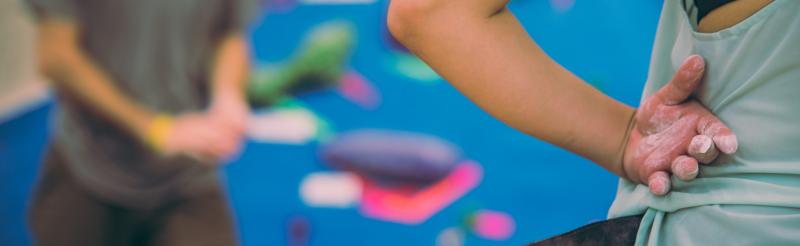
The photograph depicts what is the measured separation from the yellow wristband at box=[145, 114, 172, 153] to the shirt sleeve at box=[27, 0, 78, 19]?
290 millimetres

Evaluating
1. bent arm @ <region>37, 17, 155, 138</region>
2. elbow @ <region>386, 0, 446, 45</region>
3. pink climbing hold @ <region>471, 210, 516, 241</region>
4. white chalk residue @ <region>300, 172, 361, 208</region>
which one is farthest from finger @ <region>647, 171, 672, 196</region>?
bent arm @ <region>37, 17, 155, 138</region>

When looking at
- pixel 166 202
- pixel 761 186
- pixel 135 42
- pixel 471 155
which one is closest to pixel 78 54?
pixel 135 42

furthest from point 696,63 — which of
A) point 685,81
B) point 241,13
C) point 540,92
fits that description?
point 241,13

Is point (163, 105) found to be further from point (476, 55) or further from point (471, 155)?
point (476, 55)

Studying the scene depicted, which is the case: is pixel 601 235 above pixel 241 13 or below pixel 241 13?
above

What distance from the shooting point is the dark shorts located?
7.34ft

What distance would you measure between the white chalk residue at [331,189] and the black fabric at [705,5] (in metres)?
1.31

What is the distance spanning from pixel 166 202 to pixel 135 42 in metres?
0.37

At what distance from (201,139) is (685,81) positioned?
4.98ft

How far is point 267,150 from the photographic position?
219 centimetres

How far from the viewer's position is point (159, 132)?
222 centimetres

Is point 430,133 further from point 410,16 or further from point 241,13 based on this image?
point 410,16

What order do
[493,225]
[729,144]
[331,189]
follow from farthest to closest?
[331,189]
[493,225]
[729,144]

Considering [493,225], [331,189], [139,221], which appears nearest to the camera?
[493,225]
